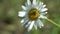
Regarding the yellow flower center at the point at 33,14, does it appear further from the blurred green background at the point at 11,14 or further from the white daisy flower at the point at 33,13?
the blurred green background at the point at 11,14

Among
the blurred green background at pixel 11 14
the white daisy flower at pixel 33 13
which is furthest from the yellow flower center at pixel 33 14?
the blurred green background at pixel 11 14

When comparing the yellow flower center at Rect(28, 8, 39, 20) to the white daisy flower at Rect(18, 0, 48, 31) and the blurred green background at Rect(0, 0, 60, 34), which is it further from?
the blurred green background at Rect(0, 0, 60, 34)

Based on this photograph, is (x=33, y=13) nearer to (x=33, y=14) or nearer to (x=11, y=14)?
(x=33, y=14)

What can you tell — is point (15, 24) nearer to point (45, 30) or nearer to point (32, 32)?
point (45, 30)

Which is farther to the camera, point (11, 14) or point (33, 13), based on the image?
point (11, 14)

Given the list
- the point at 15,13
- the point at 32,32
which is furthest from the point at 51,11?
the point at 32,32

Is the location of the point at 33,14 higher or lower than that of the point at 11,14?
higher

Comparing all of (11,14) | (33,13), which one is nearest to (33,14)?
(33,13)

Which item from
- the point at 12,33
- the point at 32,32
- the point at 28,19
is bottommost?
the point at 12,33
